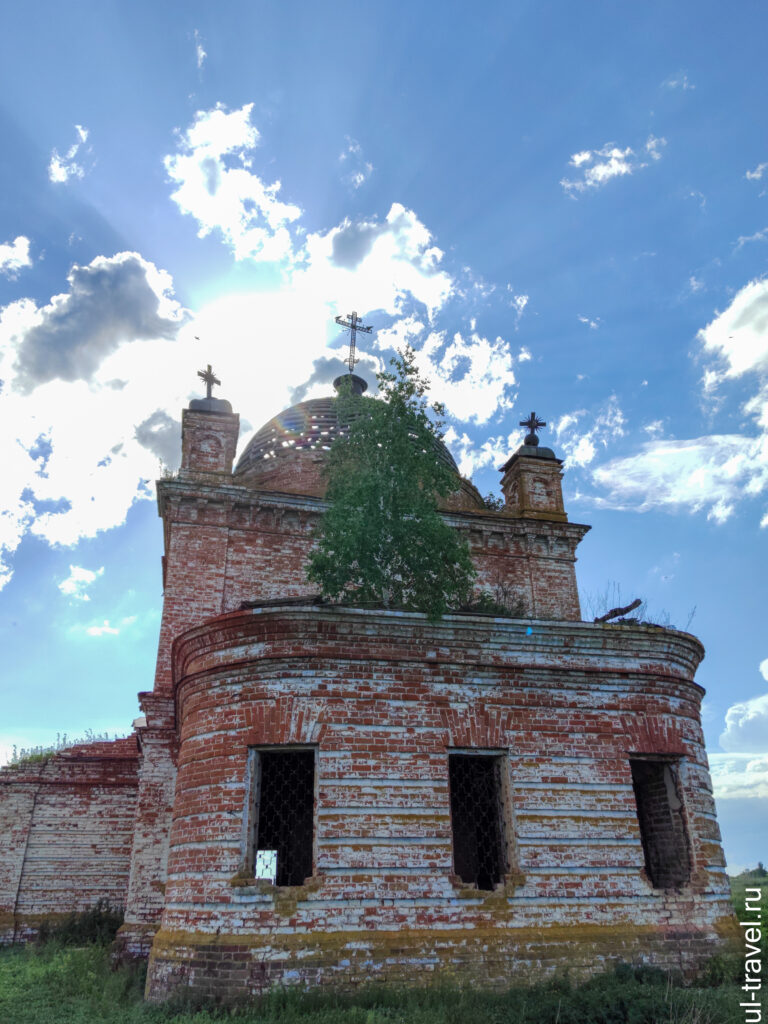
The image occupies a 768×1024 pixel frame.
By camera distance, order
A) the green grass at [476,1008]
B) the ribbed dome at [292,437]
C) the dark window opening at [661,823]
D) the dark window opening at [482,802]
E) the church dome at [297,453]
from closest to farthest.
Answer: the green grass at [476,1008], the dark window opening at [482,802], the dark window opening at [661,823], the church dome at [297,453], the ribbed dome at [292,437]

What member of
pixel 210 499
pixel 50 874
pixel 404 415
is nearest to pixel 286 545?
pixel 210 499

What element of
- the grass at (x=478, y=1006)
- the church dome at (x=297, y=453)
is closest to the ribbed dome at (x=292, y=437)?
the church dome at (x=297, y=453)

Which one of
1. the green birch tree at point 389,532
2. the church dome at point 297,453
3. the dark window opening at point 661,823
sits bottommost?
the dark window opening at point 661,823

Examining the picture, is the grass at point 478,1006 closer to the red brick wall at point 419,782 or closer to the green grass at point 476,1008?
the green grass at point 476,1008

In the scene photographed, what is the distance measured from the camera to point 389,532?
9.87 m

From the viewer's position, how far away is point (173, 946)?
7.14m

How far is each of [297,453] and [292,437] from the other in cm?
78

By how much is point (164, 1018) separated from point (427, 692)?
152 inches

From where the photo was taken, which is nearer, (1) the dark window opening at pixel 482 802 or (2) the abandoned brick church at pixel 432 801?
(2) the abandoned brick church at pixel 432 801

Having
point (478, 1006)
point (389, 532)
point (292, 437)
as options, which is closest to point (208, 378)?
point (292, 437)

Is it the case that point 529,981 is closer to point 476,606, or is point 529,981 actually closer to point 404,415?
point 476,606

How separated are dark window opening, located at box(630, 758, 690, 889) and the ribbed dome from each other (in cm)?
918

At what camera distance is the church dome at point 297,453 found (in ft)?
54.4

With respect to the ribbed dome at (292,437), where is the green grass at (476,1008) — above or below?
below
